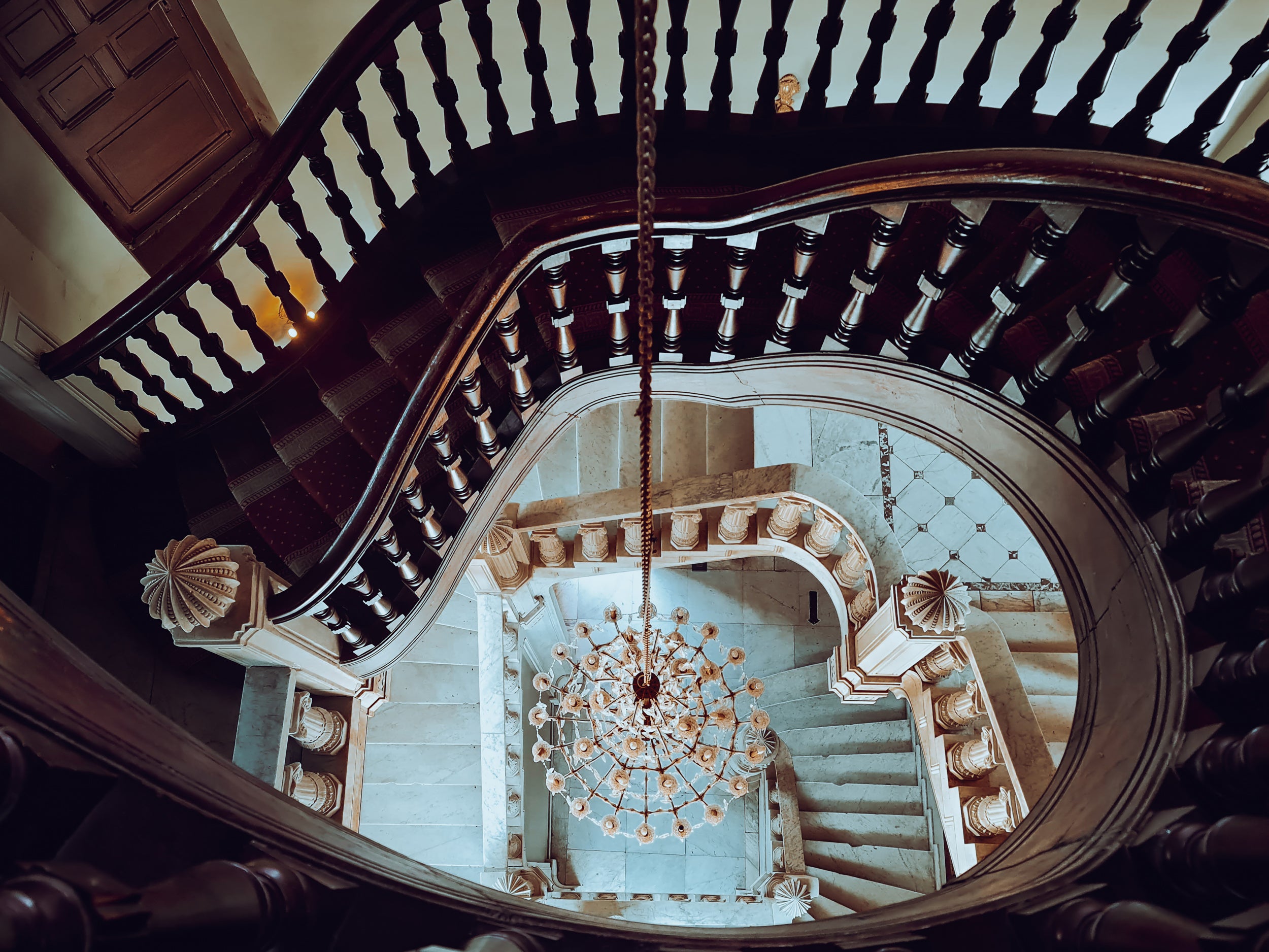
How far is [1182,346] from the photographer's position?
6.06ft

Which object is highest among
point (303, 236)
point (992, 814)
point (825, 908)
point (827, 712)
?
point (303, 236)

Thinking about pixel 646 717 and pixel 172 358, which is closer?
pixel 172 358

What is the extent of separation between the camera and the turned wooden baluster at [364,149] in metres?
2.74

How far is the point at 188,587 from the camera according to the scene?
96.0 inches

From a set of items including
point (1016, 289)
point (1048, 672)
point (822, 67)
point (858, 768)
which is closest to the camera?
point (1016, 289)

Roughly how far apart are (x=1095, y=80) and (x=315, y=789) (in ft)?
13.5

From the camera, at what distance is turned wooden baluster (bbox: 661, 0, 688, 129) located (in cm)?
258

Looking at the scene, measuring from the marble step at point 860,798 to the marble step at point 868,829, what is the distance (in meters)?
0.04

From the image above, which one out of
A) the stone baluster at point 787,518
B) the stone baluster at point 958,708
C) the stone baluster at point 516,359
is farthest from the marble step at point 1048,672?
the stone baluster at point 516,359

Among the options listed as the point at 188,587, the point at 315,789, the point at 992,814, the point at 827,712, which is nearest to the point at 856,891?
the point at 827,712

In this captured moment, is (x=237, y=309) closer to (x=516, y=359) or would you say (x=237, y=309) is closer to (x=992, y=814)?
(x=516, y=359)

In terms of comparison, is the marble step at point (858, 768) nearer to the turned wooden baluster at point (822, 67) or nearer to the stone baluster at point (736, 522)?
the stone baluster at point (736, 522)

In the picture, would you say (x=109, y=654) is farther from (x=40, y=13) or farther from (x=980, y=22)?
(x=980, y=22)

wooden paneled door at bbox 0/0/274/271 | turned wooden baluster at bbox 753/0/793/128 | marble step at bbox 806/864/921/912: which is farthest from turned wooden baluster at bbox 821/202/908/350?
marble step at bbox 806/864/921/912
